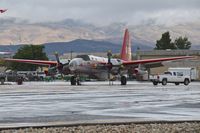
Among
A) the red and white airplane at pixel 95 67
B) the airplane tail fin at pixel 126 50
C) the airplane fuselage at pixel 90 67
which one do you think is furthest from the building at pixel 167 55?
the airplane fuselage at pixel 90 67

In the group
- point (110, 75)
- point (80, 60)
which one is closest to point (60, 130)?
point (80, 60)

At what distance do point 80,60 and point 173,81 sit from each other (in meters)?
12.4

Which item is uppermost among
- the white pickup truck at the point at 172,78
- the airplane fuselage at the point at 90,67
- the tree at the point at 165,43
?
the tree at the point at 165,43

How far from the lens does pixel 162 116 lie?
16.6 m

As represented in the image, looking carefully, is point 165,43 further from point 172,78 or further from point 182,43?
point 172,78

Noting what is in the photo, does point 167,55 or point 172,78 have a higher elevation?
point 167,55

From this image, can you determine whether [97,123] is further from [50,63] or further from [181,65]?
[181,65]

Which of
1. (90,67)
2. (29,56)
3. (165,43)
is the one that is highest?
(165,43)

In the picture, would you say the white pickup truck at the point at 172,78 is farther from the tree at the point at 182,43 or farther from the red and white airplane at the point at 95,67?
the tree at the point at 182,43

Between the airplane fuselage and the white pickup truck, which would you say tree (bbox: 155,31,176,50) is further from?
the airplane fuselage

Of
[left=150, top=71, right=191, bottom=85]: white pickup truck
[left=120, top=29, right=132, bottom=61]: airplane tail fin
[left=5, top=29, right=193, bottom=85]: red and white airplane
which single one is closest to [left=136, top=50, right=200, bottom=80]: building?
[left=120, top=29, right=132, bottom=61]: airplane tail fin

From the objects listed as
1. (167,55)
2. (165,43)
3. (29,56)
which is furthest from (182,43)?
(167,55)

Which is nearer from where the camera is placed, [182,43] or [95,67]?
[95,67]

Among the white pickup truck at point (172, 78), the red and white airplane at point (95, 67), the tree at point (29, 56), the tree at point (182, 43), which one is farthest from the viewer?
the tree at point (182, 43)
